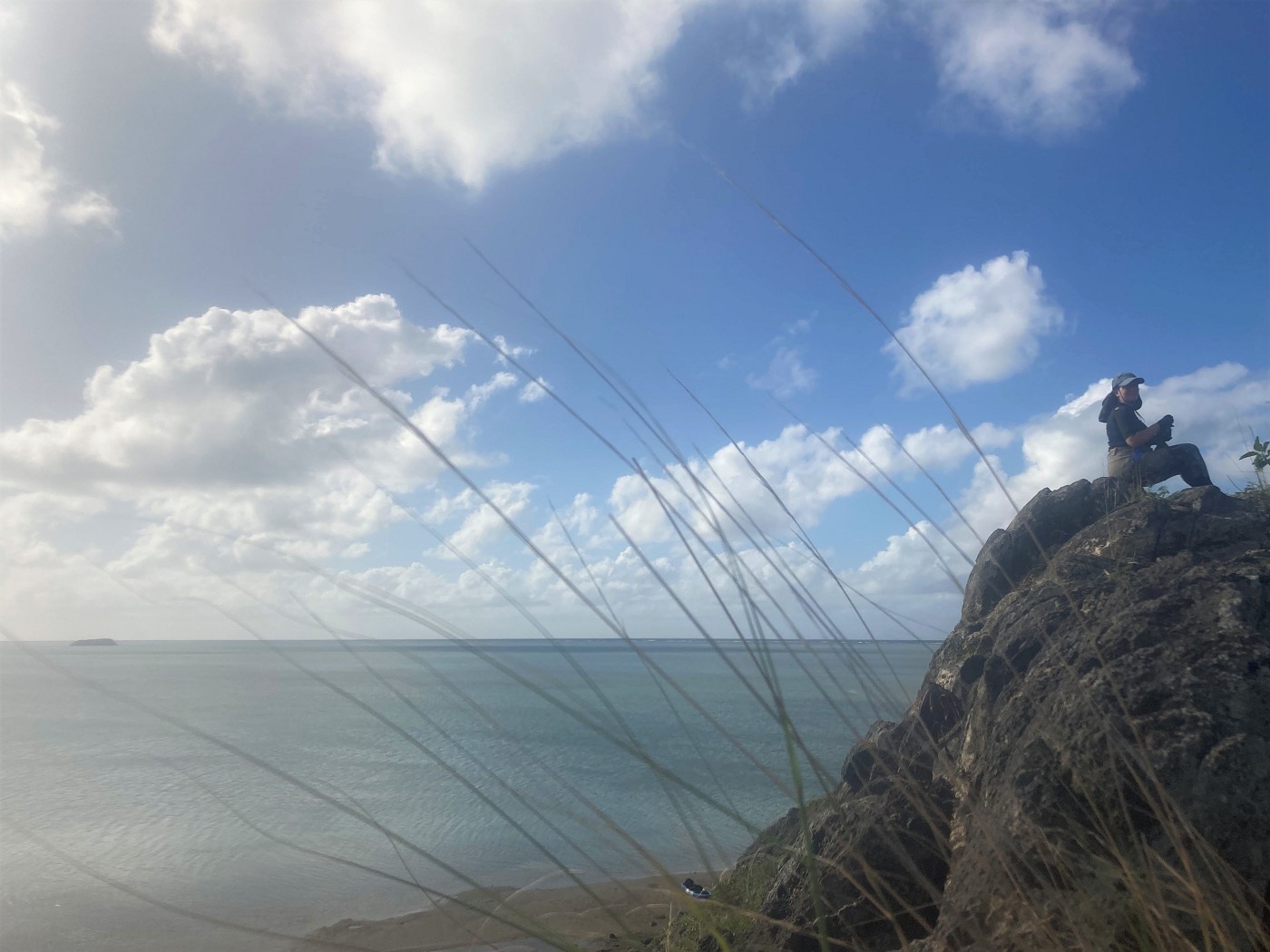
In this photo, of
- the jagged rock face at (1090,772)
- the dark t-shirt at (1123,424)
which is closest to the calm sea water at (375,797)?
the jagged rock face at (1090,772)

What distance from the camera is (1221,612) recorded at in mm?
3459

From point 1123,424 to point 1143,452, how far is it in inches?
10.6

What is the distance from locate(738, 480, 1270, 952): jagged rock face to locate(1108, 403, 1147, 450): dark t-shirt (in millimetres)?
1251

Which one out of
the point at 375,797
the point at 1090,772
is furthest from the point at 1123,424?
the point at 375,797

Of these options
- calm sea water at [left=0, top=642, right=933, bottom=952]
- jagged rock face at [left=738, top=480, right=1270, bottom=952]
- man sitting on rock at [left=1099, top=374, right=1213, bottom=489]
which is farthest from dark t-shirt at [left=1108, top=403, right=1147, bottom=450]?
calm sea water at [left=0, top=642, right=933, bottom=952]

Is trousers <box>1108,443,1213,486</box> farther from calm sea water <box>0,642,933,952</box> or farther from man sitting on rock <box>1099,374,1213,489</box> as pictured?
calm sea water <box>0,642,933,952</box>

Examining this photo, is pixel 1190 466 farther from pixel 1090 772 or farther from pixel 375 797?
pixel 375 797

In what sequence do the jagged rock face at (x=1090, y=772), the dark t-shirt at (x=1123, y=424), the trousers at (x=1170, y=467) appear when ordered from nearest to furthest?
the jagged rock face at (x=1090, y=772)
the trousers at (x=1170, y=467)
the dark t-shirt at (x=1123, y=424)

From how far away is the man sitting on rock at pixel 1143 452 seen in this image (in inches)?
→ 238

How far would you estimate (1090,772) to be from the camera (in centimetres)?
246

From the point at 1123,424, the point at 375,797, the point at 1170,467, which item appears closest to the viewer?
the point at 1170,467

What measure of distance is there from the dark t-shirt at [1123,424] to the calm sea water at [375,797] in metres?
2.98

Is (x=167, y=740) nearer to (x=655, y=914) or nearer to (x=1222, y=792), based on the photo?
(x=655, y=914)

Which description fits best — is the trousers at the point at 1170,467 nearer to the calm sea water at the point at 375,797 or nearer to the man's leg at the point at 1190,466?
the man's leg at the point at 1190,466
